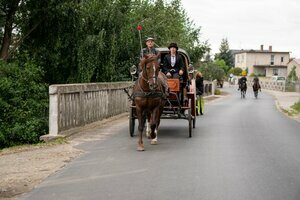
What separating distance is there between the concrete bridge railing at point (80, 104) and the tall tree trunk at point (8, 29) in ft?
14.7

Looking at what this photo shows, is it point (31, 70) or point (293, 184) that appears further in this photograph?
point (31, 70)

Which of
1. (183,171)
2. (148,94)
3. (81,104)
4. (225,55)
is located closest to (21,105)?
(81,104)

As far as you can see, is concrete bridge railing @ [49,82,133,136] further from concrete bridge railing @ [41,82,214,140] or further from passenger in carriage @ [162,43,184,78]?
passenger in carriage @ [162,43,184,78]

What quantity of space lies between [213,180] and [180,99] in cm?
554

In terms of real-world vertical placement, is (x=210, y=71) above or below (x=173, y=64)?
above

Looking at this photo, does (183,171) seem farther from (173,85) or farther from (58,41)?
(58,41)

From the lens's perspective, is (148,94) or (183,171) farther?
(148,94)

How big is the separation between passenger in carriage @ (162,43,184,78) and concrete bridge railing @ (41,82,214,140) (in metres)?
2.77

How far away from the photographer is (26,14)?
19.1m

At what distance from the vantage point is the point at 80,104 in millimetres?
14477

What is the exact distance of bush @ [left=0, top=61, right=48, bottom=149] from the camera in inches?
561

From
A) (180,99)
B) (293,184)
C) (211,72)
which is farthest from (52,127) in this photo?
(211,72)

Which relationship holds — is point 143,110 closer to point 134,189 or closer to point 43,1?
point 134,189

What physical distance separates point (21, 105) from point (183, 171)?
27.5 feet
